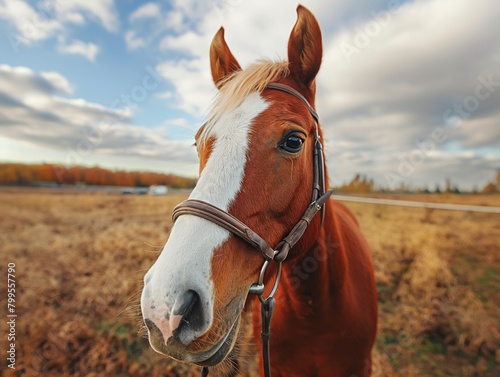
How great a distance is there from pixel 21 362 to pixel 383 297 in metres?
6.60

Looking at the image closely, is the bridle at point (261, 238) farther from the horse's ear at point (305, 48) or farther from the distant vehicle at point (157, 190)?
the distant vehicle at point (157, 190)

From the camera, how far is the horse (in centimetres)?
125

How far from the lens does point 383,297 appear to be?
6.10 metres

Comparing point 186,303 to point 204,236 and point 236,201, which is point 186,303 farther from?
point 236,201

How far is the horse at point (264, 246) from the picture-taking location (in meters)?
1.25

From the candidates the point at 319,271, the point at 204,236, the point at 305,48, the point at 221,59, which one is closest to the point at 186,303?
the point at 204,236

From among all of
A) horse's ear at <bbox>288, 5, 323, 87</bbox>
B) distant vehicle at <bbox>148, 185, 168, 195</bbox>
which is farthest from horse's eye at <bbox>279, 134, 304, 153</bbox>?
distant vehicle at <bbox>148, 185, 168, 195</bbox>

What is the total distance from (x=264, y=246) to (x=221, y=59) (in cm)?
190

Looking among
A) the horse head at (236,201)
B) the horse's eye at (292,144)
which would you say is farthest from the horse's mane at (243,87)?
the horse's eye at (292,144)

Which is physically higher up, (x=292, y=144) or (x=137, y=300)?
(x=292, y=144)

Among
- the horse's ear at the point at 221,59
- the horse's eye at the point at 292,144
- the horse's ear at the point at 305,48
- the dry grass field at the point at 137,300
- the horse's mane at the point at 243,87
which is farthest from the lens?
the dry grass field at the point at 137,300

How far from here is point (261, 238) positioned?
1.54 m

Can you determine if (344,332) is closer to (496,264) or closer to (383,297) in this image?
(383,297)

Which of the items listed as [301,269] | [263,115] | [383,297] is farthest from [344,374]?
[383,297]
